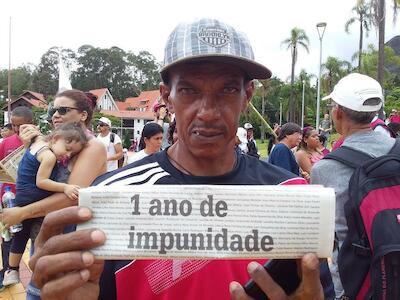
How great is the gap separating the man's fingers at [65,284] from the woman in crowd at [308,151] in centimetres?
565

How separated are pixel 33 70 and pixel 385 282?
8330 cm

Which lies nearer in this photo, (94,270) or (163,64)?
(94,270)

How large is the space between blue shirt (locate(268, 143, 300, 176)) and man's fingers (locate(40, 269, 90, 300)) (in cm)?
505

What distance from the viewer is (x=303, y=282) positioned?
1019 mm

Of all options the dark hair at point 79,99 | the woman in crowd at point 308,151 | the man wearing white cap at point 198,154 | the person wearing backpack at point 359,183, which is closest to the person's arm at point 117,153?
the woman in crowd at point 308,151

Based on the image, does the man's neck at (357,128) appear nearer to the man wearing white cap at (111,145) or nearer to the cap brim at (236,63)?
the cap brim at (236,63)

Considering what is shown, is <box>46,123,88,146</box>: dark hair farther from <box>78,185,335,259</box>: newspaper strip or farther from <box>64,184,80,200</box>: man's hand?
<box>78,185,335,259</box>: newspaper strip

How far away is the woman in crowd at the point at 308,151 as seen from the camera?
6.42 meters

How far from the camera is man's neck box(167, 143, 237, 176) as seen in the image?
1.58 meters

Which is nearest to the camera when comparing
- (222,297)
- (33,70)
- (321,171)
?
(222,297)

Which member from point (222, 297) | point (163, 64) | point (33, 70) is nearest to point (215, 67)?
point (163, 64)

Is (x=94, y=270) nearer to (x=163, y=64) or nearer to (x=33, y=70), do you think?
(x=163, y=64)

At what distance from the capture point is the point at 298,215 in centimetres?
104

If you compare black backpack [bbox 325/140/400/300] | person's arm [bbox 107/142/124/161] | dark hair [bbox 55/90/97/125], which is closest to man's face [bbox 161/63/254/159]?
black backpack [bbox 325/140/400/300]
